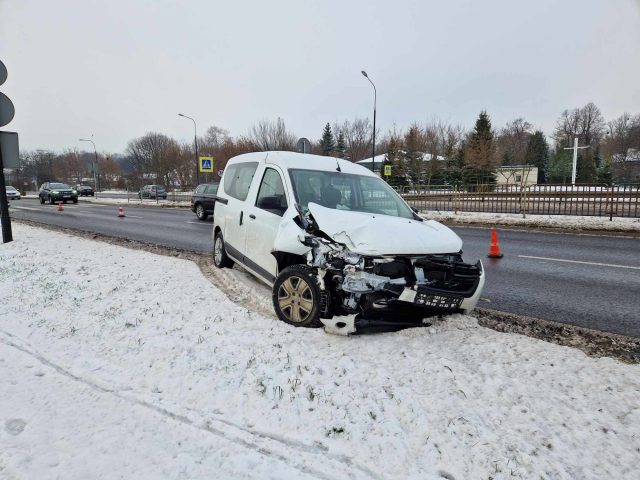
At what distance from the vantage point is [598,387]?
2.94 m

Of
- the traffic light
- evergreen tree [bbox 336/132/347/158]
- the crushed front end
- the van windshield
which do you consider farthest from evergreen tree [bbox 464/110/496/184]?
the crushed front end

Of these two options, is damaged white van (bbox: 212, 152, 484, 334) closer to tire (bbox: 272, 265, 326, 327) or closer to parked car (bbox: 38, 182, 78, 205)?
tire (bbox: 272, 265, 326, 327)

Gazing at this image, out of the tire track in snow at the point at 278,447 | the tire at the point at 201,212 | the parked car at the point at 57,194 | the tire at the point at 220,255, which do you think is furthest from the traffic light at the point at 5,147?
the parked car at the point at 57,194

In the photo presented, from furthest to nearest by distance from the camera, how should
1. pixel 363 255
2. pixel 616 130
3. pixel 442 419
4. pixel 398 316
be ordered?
pixel 616 130, pixel 398 316, pixel 363 255, pixel 442 419

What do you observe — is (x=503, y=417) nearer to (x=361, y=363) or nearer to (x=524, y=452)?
(x=524, y=452)

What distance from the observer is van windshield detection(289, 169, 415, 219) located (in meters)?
4.75

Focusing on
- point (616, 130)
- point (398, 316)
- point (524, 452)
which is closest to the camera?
point (524, 452)

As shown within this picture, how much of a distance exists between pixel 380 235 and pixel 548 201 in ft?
54.3

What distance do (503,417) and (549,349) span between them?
1.33m

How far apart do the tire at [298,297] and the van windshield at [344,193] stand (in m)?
0.86

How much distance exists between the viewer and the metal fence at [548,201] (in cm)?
1529

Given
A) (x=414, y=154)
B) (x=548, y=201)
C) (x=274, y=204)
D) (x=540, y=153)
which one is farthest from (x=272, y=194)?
(x=540, y=153)

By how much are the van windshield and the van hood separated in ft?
1.79

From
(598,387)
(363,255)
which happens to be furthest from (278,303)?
(598,387)
